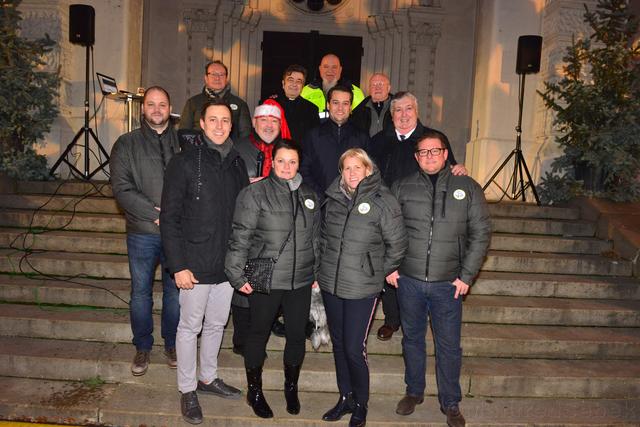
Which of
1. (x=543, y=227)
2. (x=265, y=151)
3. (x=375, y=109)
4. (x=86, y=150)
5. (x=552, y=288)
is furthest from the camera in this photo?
(x=86, y=150)

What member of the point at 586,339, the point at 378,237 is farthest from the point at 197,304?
the point at 586,339

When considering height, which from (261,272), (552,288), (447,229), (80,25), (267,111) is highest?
(80,25)

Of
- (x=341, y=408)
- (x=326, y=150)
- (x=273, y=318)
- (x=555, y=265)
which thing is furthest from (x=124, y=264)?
(x=555, y=265)

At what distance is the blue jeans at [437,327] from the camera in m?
3.76

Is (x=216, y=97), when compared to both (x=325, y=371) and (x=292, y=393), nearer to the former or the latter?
(x=325, y=371)

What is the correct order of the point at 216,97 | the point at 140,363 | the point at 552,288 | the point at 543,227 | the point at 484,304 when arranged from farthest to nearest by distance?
the point at 543,227 → the point at 552,288 → the point at 216,97 → the point at 484,304 → the point at 140,363

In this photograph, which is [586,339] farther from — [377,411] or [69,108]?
[69,108]

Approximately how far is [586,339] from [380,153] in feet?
8.87

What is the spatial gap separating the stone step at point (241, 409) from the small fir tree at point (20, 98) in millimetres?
3781

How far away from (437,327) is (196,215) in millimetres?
1900

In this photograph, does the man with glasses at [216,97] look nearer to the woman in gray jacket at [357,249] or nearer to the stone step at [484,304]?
the stone step at [484,304]

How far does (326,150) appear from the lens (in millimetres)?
4352

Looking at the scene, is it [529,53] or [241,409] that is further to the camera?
[529,53]

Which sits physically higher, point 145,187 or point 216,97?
point 216,97
